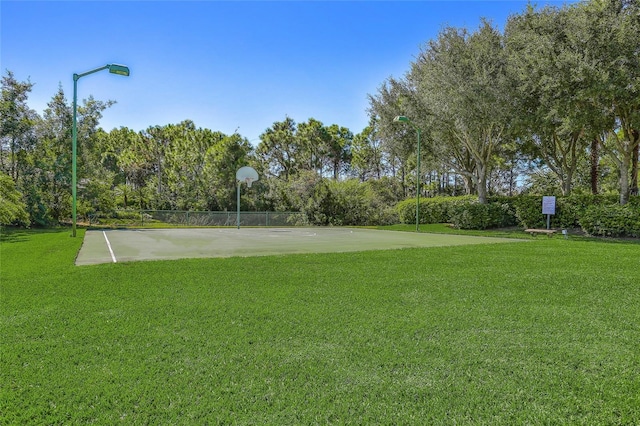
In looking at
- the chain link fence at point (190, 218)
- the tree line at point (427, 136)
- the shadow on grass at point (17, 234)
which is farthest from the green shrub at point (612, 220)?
the shadow on grass at point (17, 234)

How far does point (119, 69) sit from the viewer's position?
11.5 m

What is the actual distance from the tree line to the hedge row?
120 cm

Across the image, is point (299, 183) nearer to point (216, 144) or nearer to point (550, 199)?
point (216, 144)

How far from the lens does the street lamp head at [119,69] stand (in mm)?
11398

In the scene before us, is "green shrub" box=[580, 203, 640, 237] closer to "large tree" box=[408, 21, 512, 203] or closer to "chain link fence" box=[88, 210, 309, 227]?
"large tree" box=[408, 21, 512, 203]

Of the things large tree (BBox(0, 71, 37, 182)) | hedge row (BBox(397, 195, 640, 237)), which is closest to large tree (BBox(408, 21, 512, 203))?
hedge row (BBox(397, 195, 640, 237))

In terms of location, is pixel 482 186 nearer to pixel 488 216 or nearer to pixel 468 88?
pixel 488 216

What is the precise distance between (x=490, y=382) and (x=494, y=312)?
5.57ft

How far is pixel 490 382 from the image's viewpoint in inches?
95.1

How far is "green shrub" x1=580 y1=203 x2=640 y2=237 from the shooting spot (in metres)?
13.0

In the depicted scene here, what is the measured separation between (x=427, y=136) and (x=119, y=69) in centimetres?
1614

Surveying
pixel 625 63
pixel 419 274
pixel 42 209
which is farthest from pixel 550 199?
pixel 42 209

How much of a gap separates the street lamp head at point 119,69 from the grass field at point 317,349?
25.8 ft

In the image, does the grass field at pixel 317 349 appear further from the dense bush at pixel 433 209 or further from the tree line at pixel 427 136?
the dense bush at pixel 433 209
